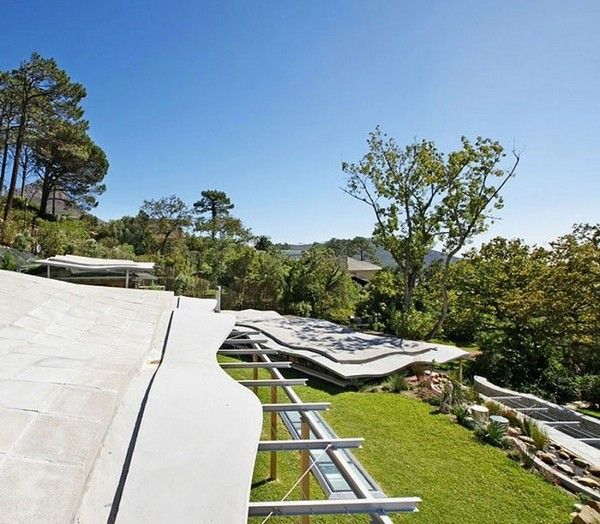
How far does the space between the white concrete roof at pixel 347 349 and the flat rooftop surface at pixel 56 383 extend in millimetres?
7244

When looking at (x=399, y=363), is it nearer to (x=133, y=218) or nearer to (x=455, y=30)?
(x=455, y=30)

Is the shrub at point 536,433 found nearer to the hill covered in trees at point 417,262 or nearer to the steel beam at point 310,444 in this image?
the hill covered in trees at point 417,262

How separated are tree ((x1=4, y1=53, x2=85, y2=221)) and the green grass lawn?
86.5ft

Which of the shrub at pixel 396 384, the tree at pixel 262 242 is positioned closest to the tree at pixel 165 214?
the tree at pixel 262 242

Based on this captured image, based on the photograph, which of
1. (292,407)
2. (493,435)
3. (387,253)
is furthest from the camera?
(387,253)

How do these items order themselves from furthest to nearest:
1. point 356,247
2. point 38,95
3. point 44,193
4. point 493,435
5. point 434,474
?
point 356,247 < point 44,193 < point 38,95 < point 493,435 < point 434,474

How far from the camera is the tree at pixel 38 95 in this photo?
24156 millimetres

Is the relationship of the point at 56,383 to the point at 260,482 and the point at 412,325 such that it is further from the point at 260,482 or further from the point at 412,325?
the point at 412,325

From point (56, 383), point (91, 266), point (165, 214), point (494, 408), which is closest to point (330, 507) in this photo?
point (56, 383)

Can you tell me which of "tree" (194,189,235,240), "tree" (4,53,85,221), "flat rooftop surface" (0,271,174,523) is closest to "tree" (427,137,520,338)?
"flat rooftop surface" (0,271,174,523)

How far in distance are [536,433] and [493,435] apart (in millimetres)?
1208

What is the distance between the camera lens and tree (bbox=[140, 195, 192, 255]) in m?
36.9

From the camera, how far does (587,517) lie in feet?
19.6

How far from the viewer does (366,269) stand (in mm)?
47094
